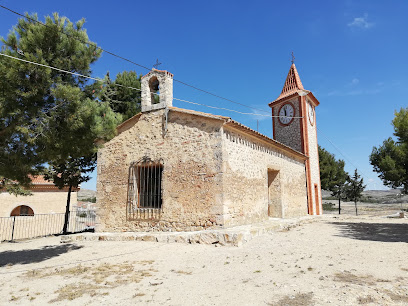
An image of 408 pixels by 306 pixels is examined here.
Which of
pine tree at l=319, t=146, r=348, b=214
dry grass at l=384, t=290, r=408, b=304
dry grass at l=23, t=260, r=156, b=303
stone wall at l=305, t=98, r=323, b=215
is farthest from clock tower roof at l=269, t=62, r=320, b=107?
dry grass at l=384, t=290, r=408, b=304

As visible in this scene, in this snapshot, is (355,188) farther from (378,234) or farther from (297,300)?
(297,300)

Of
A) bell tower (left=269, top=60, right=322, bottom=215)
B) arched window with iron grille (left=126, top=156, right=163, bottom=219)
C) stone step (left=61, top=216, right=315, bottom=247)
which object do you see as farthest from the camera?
bell tower (left=269, top=60, right=322, bottom=215)

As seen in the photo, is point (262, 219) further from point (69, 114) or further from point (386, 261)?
point (69, 114)

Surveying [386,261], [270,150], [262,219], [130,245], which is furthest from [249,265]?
[270,150]

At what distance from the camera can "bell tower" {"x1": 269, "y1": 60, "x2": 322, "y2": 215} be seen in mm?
17969

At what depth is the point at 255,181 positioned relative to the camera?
1132 centimetres

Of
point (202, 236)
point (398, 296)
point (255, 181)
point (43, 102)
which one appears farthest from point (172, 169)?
point (398, 296)

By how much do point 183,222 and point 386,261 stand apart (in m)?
5.99

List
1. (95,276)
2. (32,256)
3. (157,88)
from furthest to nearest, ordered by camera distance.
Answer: (157,88) < (32,256) < (95,276)

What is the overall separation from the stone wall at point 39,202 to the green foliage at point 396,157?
19.3 m

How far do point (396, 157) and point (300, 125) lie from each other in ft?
18.5

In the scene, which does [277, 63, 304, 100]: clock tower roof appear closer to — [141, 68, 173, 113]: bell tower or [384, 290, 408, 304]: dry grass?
[141, 68, 173, 113]: bell tower

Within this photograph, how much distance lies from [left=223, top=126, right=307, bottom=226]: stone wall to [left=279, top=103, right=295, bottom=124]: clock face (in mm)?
4030

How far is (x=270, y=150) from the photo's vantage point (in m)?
13.1
